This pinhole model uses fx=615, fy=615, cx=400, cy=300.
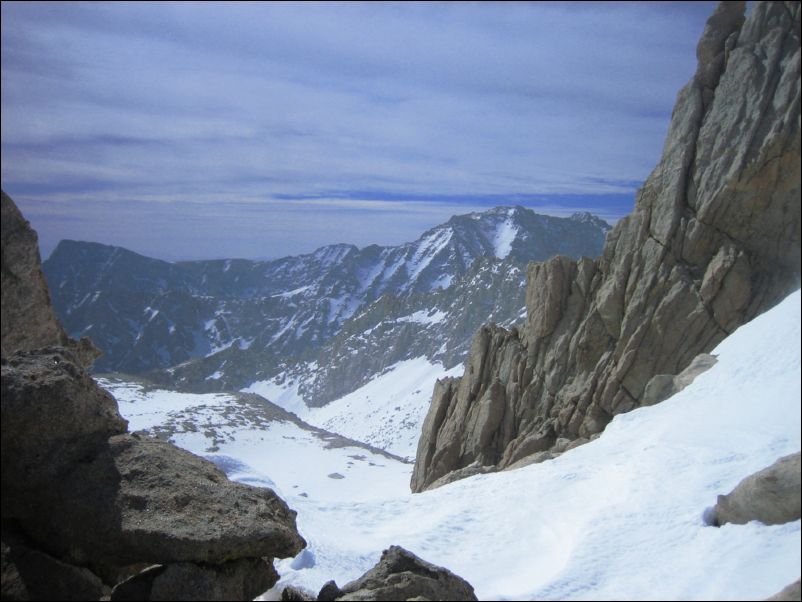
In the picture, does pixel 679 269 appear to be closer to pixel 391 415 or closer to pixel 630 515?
pixel 630 515

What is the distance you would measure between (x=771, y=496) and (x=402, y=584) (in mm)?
6211

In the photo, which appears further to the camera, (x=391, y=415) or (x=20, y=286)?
(x=391, y=415)

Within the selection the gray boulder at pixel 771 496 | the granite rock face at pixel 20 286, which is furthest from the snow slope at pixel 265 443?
the granite rock face at pixel 20 286

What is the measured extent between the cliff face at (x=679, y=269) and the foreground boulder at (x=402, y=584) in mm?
18159

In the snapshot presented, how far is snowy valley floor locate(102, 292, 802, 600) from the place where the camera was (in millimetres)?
10555

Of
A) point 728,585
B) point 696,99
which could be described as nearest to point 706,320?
point 696,99

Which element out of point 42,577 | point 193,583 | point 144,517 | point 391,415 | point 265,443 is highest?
point 144,517

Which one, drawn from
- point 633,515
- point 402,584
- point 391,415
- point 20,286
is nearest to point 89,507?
point 20,286

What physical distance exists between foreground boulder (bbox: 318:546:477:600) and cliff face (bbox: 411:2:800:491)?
715 inches

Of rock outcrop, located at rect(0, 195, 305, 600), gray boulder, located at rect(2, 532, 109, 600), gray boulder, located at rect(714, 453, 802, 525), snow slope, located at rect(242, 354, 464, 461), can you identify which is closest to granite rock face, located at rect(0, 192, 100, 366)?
rock outcrop, located at rect(0, 195, 305, 600)

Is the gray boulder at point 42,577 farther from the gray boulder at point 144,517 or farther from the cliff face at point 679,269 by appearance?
the cliff face at point 679,269

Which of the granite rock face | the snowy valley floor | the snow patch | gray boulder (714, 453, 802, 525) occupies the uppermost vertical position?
the granite rock face

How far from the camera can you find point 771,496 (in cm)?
1007

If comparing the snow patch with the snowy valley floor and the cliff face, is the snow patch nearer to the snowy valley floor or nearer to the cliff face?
the cliff face
